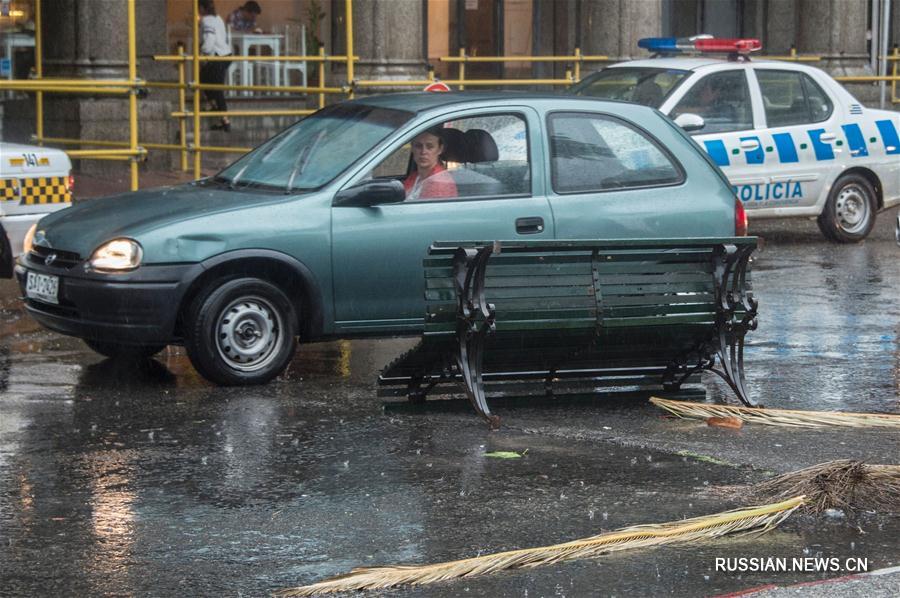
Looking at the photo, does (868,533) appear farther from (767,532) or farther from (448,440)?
(448,440)

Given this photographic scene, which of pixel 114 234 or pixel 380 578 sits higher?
pixel 114 234

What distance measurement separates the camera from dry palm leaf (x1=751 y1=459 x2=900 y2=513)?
247 inches

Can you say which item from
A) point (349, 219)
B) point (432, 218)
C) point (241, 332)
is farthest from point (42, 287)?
point (432, 218)

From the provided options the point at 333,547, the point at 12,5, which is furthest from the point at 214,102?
the point at 333,547

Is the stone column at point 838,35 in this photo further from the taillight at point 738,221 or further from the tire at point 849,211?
the taillight at point 738,221

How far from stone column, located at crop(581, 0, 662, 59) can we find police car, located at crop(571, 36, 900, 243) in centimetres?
656

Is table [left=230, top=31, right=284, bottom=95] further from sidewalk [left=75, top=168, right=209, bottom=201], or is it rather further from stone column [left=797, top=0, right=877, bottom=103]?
stone column [left=797, top=0, right=877, bottom=103]

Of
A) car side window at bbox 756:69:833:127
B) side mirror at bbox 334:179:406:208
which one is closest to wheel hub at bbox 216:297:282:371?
side mirror at bbox 334:179:406:208

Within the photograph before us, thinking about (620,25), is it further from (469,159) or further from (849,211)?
(469,159)

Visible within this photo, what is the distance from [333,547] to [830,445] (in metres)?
2.65

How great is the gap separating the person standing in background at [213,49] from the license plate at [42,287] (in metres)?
13.0

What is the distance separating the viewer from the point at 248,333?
8.73 metres

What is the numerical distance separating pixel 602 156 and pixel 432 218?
1.11 meters

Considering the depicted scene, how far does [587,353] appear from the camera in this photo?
8375 mm
